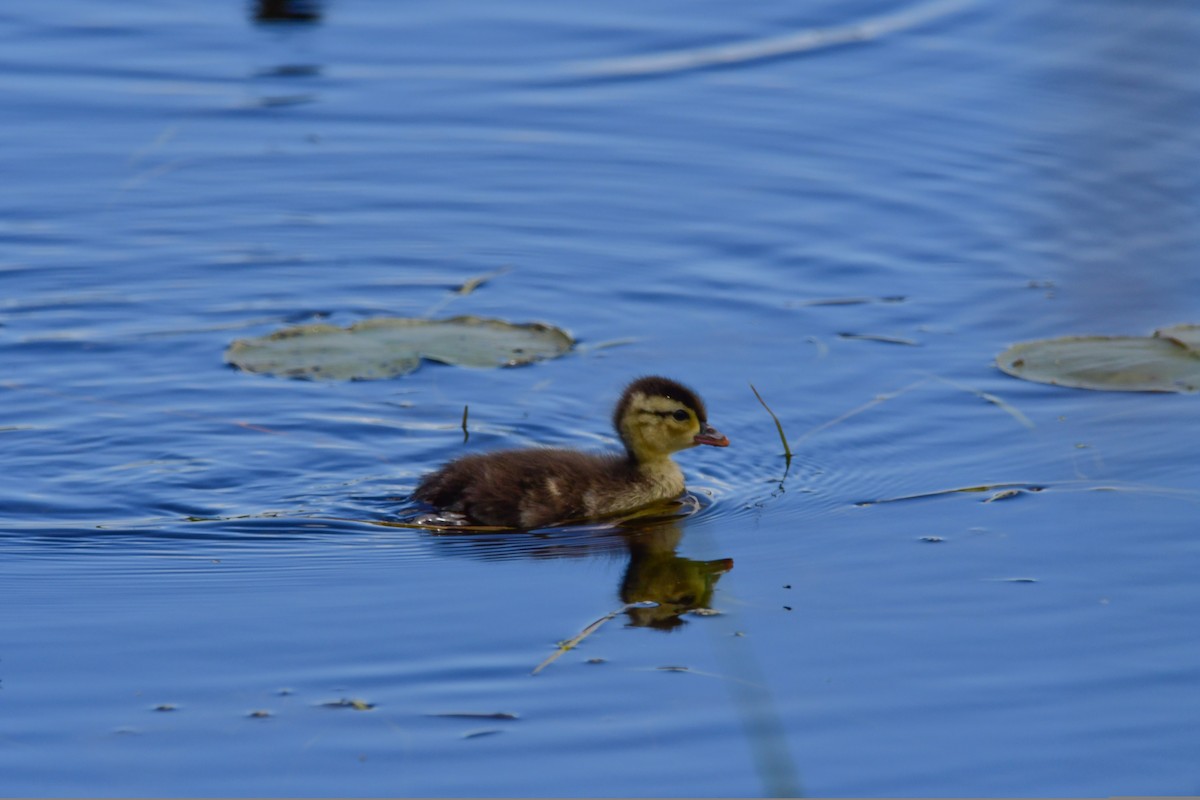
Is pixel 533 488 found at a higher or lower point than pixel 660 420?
lower

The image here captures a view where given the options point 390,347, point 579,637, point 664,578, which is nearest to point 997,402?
point 664,578

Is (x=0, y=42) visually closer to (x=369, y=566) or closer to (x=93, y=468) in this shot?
(x=93, y=468)

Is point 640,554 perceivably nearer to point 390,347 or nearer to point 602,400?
point 602,400

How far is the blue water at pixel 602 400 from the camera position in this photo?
5523 millimetres

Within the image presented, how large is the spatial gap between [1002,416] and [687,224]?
3.39 metres

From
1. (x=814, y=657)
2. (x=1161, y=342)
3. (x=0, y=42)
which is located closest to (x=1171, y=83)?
(x=1161, y=342)

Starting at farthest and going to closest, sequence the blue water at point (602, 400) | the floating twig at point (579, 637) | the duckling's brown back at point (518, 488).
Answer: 1. the duckling's brown back at point (518, 488)
2. the floating twig at point (579, 637)
3. the blue water at point (602, 400)

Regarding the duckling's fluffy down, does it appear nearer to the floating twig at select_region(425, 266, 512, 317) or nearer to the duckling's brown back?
the duckling's brown back

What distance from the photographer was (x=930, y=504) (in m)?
7.64

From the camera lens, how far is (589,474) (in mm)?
7836

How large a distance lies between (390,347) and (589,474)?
192 cm

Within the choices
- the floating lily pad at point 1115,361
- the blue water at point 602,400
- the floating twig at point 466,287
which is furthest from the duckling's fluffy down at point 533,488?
the floating twig at point 466,287

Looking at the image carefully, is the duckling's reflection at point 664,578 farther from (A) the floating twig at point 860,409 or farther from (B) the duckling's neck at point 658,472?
(A) the floating twig at point 860,409

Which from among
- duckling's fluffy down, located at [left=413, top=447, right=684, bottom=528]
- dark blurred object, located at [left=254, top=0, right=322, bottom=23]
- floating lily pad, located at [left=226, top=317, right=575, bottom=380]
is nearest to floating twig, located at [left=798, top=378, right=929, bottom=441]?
duckling's fluffy down, located at [left=413, top=447, right=684, bottom=528]
